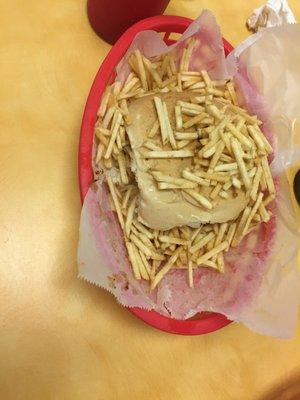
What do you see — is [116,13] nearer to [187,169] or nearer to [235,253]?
[187,169]

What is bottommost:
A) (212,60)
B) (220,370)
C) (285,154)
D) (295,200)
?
(220,370)

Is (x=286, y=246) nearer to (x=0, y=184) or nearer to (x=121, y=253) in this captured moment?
(x=121, y=253)

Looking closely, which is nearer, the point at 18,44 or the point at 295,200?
the point at 18,44

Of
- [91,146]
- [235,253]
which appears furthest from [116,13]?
[235,253]

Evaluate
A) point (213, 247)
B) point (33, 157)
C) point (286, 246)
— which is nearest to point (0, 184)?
point (33, 157)

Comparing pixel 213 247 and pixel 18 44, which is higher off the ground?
pixel 18 44

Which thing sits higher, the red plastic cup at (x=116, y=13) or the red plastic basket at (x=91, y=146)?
the red plastic cup at (x=116, y=13)
